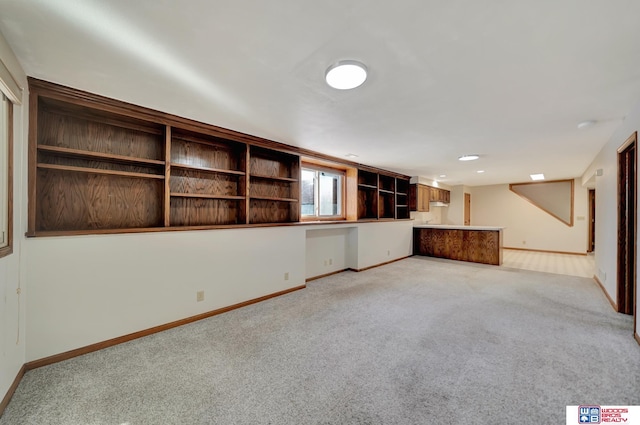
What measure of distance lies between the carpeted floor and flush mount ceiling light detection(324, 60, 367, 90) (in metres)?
2.23

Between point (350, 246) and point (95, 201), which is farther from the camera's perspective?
point (350, 246)

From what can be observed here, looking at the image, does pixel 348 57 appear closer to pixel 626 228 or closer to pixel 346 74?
pixel 346 74

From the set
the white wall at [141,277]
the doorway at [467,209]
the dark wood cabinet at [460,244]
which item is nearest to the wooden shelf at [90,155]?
the white wall at [141,277]

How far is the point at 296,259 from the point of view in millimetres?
4047

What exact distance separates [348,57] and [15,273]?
9.21 ft

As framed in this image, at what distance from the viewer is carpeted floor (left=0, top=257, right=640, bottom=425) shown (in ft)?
5.16

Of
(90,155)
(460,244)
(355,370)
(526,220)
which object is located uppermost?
(90,155)

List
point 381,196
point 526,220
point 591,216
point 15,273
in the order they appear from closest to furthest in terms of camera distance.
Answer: point 15,273, point 381,196, point 591,216, point 526,220

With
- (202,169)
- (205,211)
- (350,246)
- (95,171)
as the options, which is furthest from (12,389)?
(350,246)

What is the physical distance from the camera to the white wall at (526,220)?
7500mm

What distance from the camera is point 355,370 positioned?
199 cm

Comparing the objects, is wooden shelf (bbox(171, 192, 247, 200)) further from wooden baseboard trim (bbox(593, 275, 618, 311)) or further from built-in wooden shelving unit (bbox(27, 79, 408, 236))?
wooden baseboard trim (bbox(593, 275, 618, 311))

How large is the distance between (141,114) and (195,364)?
2.42 metres

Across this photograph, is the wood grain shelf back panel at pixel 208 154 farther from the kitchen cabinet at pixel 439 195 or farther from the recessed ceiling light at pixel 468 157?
the kitchen cabinet at pixel 439 195
